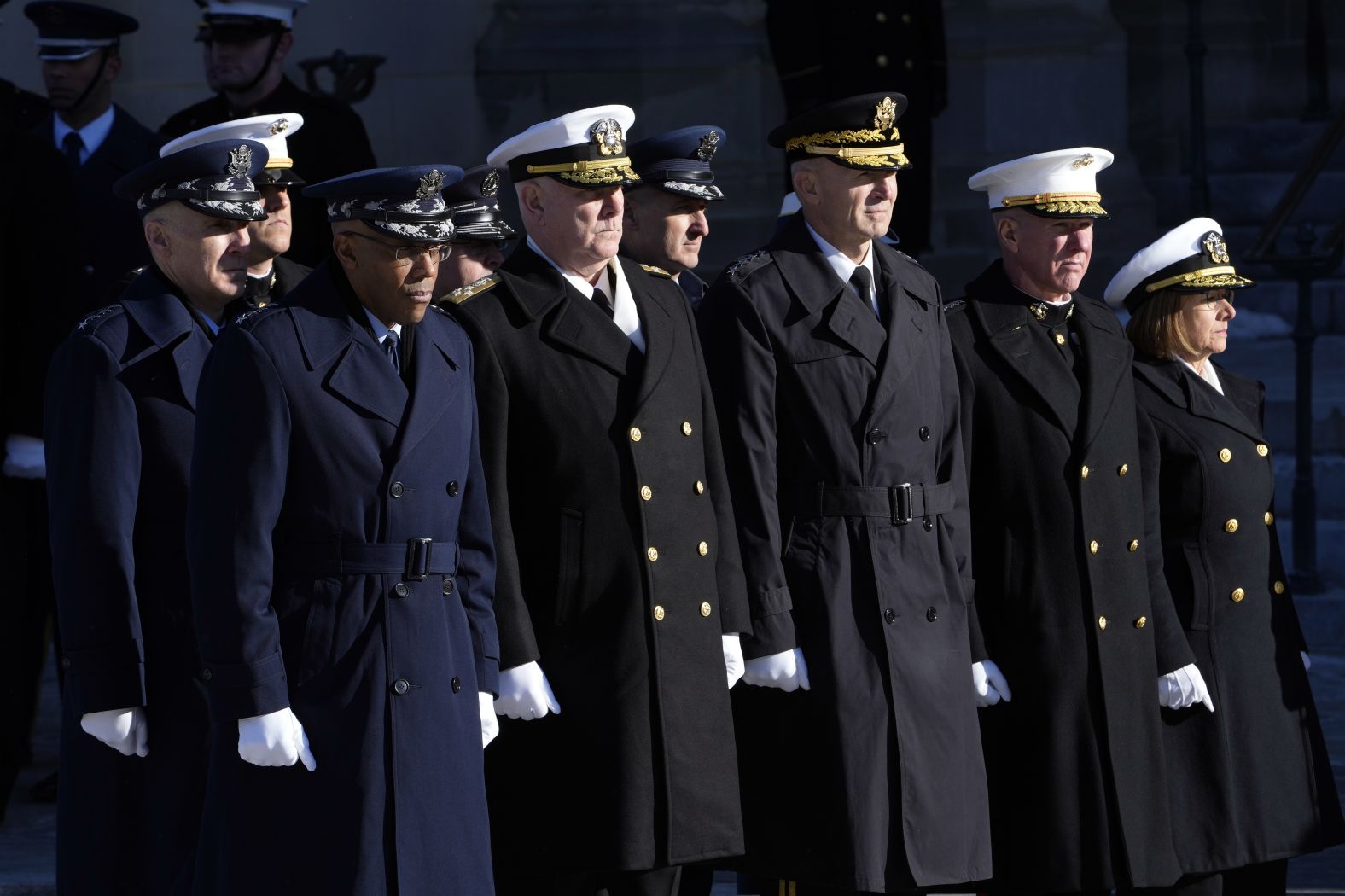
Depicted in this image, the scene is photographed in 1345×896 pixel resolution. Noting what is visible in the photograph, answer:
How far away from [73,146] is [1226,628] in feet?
12.4

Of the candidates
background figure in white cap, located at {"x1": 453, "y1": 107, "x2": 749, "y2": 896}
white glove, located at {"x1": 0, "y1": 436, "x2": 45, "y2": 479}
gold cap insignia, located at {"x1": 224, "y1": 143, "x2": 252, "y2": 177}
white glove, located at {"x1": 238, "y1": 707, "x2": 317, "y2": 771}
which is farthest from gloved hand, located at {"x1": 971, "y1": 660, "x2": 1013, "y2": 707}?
white glove, located at {"x1": 0, "y1": 436, "x2": 45, "y2": 479}

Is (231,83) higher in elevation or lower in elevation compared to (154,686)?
higher

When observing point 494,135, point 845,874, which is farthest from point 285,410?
point 494,135

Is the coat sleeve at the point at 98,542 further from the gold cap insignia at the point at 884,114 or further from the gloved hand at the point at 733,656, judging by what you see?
the gold cap insignia at the point at 884,114

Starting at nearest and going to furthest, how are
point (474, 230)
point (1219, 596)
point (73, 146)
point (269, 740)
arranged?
1. point (269, 740)
2. point (474, 230)
3. point (1219, 596)
4. point (73, 146)

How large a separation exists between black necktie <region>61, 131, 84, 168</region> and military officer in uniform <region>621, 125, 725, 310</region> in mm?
2179

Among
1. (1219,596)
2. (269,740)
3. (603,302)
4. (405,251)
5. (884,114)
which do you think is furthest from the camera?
(1219,596)

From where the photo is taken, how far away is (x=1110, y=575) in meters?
5.45

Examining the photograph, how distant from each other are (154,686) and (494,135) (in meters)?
7.70

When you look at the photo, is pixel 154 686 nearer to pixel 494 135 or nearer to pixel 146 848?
pixel 146 848

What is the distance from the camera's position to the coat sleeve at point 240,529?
4086 mm

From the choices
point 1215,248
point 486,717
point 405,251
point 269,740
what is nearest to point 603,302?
point 405,251

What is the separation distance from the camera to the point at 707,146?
5891 mm

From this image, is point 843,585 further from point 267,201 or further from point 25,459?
point 25,459
